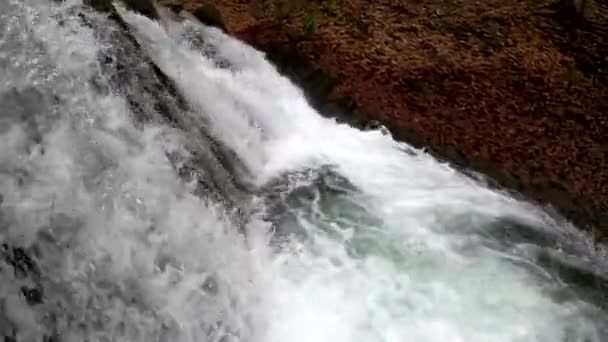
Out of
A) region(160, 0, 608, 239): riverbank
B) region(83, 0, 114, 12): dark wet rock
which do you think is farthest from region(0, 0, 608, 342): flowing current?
region(160, 0, 608, 239): riverbank

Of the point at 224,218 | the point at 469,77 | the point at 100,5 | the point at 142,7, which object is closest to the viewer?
the point at 224,218

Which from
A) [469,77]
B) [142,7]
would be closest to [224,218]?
[142,7]

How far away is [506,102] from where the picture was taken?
6234 millimetres

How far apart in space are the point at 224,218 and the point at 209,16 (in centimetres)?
241

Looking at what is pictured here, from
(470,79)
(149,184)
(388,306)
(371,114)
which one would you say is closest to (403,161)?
(371,114)

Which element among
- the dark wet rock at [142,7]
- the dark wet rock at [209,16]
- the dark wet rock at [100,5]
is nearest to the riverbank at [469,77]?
the dark wet rock at [209,16]

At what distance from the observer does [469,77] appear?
638 cm

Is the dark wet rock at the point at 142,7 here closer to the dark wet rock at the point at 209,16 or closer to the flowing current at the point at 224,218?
the flowing current at the point at 224,218

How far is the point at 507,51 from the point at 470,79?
60 cm

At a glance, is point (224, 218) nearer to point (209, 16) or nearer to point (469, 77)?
point (209, 16)

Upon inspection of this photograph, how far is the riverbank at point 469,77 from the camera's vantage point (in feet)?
19.1

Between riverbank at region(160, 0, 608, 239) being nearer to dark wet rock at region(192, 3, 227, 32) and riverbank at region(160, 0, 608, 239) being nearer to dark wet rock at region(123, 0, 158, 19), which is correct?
dark wet rock at region(192, 3, 227, 32)

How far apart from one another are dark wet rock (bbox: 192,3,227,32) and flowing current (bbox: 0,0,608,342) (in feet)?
0.56

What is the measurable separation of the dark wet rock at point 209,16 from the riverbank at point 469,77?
7 centimetres
